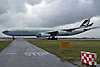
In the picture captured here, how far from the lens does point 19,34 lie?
60.7 m

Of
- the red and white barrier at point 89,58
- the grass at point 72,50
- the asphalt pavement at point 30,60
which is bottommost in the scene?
the grass at point 72,50

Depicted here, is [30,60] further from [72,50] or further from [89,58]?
[72,50]

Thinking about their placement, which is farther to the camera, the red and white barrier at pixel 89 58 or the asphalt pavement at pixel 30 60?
the asphalt pavement at pixel 30 60

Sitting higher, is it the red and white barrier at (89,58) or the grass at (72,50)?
the red and white barrier at (89,58)

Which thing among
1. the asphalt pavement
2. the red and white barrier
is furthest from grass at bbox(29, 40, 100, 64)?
the red and white barrier

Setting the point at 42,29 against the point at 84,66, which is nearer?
the point at 84,66

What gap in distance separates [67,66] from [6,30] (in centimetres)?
5575

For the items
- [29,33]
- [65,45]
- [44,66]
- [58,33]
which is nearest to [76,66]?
[44,66]

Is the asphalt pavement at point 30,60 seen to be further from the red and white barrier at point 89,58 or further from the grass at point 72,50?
the grass at point 72,50

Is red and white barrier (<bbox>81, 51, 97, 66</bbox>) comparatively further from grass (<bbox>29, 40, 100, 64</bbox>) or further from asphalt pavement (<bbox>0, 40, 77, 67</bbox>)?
grass (<bbox>29, 40, 100, 64</bbox>)

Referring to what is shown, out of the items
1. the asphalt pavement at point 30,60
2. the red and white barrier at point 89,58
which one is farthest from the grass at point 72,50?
the red and white barrier at point 89,58

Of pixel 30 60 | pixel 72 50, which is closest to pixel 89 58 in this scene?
pixel 30 60

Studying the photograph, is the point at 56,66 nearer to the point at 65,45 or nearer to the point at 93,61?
the point at 93,61

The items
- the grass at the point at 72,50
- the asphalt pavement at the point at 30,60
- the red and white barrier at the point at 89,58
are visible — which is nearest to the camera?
the red and white barrier at the point at 89,58
